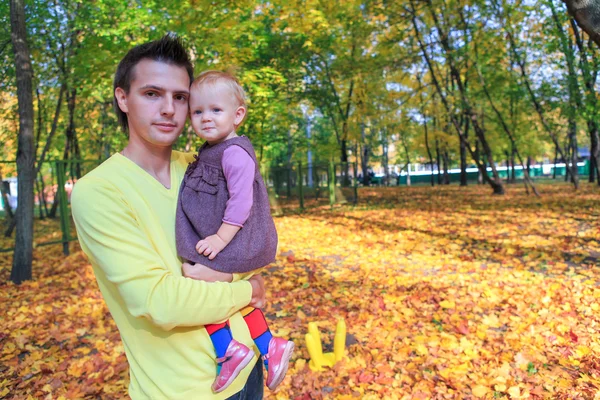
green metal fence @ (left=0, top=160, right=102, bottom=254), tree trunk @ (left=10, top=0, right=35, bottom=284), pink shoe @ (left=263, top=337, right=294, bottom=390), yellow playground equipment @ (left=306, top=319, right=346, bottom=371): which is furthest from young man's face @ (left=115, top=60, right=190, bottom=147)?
green metal fence @ (left=0, top=160, right=102, bottom=254)

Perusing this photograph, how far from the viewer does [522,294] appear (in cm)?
545

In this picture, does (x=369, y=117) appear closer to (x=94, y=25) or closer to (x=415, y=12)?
(x=415, y=12)

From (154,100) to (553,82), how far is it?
15596 millimetres

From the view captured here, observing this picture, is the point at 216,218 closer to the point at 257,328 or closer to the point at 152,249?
the point at 152,249

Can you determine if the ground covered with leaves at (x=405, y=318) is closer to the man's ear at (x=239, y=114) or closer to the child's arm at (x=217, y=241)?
the child's arm at (x=217, y=241)

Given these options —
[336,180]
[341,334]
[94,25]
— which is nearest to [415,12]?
[336,180]

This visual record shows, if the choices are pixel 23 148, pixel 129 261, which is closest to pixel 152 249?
pixel 129 261

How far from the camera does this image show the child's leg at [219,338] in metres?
1.38

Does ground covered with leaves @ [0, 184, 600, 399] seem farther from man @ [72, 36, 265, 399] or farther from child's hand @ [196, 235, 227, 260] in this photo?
child's hand @ [196, 235, 227, 260]

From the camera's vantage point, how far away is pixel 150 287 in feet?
3.80

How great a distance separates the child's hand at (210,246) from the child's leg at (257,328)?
274 millimetres

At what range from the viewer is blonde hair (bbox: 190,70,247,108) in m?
1.52

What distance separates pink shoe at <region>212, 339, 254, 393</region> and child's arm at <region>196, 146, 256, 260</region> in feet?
1.03

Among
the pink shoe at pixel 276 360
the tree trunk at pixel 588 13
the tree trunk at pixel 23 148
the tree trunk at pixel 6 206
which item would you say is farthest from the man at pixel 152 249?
the tree trunk at pixel 6 206
